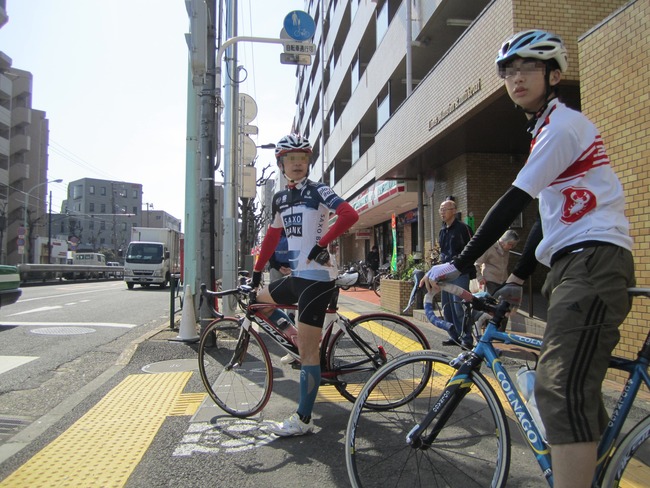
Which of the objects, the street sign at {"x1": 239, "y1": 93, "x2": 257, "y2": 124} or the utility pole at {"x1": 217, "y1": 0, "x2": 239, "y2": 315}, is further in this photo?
the street sign at {"x1": 239, "y1": 93, "x2": 257, "y2": 124}

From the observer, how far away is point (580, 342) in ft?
5.24

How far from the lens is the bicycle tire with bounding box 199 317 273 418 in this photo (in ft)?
11.7

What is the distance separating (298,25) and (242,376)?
6.41 meters

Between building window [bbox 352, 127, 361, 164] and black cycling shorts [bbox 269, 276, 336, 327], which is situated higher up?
building window [bbox 352, 127, 361, 164]

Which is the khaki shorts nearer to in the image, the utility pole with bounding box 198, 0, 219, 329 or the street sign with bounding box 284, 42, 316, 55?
the utility pole with bounding box 198, 0, 219, 329

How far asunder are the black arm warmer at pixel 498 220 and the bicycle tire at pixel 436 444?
2.02 feet

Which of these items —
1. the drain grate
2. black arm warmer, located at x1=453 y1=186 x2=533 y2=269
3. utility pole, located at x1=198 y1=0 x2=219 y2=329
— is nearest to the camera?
black arm warmer, located at x1=453 y1=186 x2=533 y2=269

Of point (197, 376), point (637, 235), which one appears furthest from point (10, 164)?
point (637, 235)

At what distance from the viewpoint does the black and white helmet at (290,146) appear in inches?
135

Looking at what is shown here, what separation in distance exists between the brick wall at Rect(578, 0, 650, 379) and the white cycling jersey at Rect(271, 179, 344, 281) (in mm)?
3112

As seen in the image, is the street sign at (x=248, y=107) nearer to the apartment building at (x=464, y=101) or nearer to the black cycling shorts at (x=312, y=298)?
the apartment building at (x=464, y=101)

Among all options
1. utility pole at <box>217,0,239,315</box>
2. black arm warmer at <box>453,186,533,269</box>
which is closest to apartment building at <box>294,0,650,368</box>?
black arm warmer at <box>453,186,533,269</box>

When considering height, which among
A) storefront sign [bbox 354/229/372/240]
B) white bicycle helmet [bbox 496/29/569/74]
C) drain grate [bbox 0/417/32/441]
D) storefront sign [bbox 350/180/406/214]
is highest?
storefront sign [bbox 350/180/406/214]

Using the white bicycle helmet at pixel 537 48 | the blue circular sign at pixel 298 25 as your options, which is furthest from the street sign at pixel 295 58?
the white bicycle helmet at pixel 537 48
